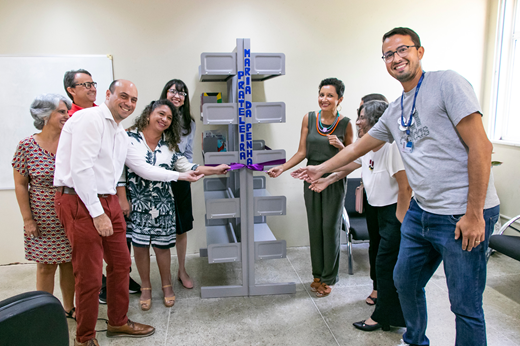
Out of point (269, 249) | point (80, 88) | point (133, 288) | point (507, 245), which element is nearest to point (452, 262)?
point (269, 249)

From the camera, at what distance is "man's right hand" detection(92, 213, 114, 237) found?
2020mm

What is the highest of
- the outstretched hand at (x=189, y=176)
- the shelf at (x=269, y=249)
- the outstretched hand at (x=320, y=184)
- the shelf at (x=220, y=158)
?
the shelf at (x=220, y=158)

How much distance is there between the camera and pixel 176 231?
3051 millimetres

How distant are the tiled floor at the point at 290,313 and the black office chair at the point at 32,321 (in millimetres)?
1592

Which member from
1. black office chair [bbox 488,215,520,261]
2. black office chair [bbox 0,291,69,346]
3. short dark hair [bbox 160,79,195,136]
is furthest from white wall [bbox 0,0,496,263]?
black office chair [bbox 0,291,69,346]

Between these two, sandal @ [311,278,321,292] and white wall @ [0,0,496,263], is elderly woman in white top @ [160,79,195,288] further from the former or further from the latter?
sandal @ [311,278,321,292]

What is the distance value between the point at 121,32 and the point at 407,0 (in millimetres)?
2998

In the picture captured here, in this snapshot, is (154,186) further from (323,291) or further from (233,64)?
(323,291)

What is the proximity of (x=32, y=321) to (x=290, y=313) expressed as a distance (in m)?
2.13

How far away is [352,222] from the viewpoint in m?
3.55

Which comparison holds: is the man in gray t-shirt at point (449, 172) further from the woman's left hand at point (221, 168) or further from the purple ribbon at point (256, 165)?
the woman's left hand at point (221, 168)

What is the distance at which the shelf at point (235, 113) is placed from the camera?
2.65 metres

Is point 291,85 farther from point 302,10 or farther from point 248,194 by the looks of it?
point 248,194

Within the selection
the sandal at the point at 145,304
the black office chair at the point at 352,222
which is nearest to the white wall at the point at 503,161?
the black office chair at the point at 352,222
